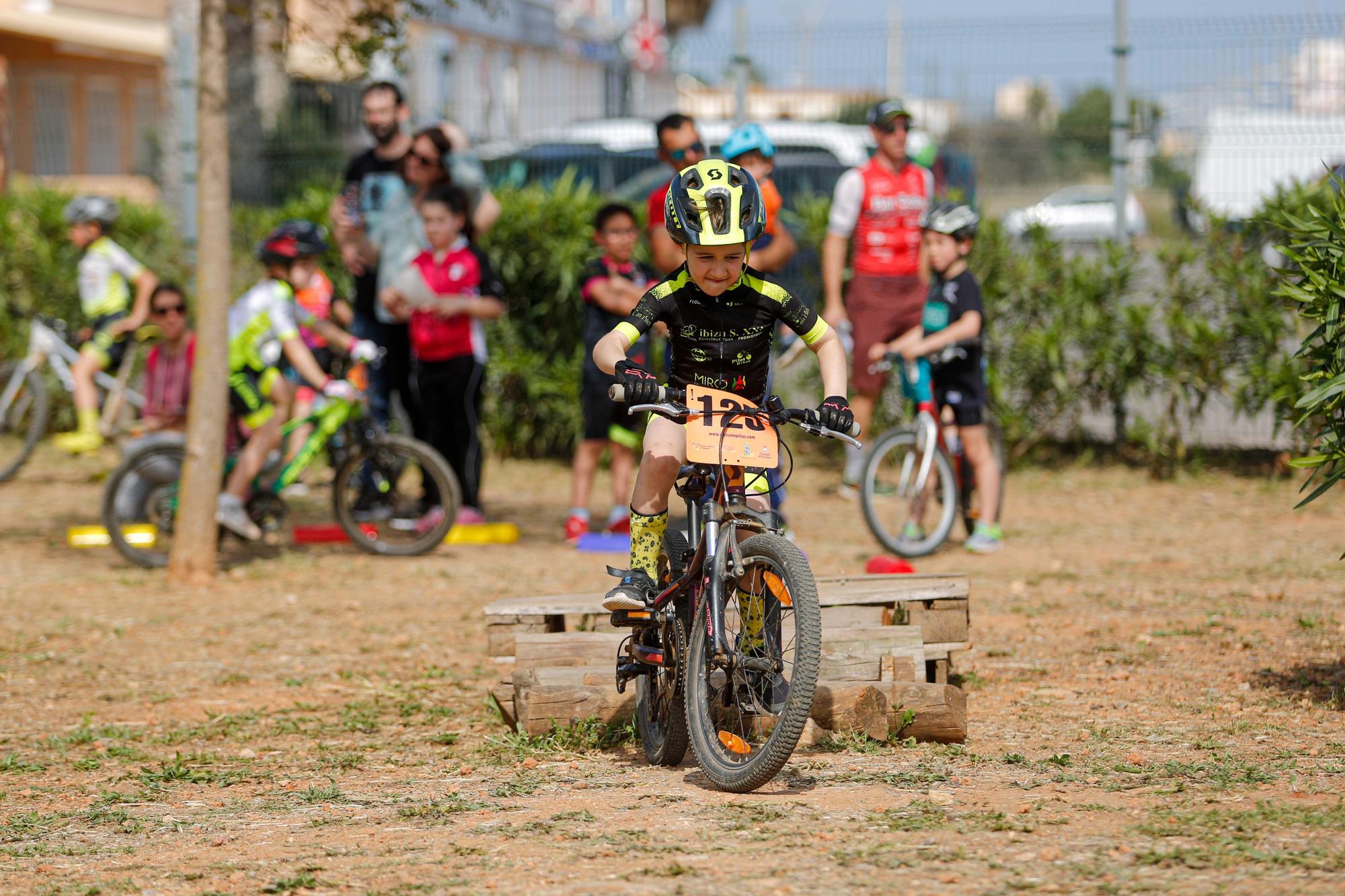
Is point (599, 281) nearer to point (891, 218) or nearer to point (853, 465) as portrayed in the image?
point (891, 218)

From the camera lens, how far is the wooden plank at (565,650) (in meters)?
5.66

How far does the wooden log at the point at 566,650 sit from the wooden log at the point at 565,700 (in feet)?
0.41

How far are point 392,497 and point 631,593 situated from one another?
434 cm

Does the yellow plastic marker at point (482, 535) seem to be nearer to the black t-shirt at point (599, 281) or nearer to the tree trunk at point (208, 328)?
the black t-shirt at point (599, 281)

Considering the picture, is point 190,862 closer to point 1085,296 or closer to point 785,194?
point 1085,296

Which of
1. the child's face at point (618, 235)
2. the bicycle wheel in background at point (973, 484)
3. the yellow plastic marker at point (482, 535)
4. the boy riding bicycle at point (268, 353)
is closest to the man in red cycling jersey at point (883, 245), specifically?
the bicycle wheel in background at point (973, 484)

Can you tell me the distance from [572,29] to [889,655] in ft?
48.8

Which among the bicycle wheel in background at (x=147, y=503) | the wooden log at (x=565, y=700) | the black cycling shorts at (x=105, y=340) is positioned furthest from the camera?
the black cycling shorts at (x=105, y=340)

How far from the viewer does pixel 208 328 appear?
325 inches

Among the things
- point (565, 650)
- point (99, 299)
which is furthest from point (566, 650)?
point (99, 299)

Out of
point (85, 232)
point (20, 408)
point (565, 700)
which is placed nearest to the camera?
point (565, 700)

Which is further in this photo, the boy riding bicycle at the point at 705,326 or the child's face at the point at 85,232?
the child's face at the point at 85,232

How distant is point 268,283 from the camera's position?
910 cm

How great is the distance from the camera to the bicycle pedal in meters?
5.12
